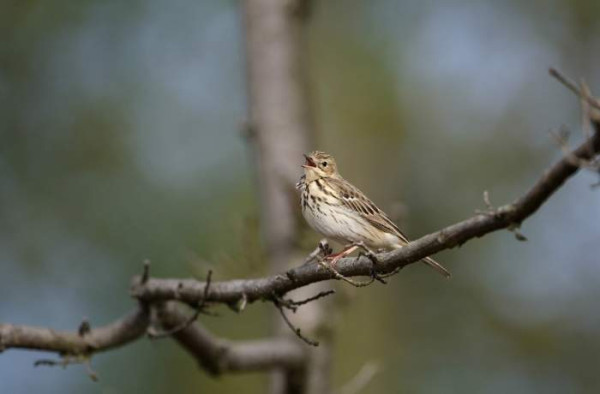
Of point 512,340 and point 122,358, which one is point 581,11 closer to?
point 512,340

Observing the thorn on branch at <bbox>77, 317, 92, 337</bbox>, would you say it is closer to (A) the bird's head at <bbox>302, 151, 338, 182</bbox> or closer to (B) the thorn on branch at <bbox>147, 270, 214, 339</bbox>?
(B) the thorn on branch at <bbox>147, 270, 214, 339</bbox>

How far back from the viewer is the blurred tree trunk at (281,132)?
7891 millimetres

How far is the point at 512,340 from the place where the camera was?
14.1 metres

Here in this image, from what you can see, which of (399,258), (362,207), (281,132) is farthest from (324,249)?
(281,132)

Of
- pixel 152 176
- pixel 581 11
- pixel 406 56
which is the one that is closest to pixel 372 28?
pixel 406 56

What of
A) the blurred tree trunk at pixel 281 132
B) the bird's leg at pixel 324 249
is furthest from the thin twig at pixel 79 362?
the blurred tree trunk at pixel 281 132

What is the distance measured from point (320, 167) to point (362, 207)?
411 mm

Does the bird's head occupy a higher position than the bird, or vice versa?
the bird's head

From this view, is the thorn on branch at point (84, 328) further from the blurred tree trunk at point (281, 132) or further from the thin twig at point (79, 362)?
the blurred tree trunk at point (281, 132)

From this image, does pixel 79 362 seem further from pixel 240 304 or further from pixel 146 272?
pixel 240 304

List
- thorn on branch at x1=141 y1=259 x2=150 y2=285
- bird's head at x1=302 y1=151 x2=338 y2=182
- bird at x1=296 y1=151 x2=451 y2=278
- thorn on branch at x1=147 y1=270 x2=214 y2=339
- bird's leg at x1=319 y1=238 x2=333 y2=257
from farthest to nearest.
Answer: bird's head at x1=302 y1=151 x2=338 y2=182 → bird at x1=296 y1=151 x2=451 y2=278 → thorn on branch at x1=141 y1=259 x2=150 y2=285 → thorn on branch at x1=147 y1=270 x2=214 y2=339 → bird's leg at x1=319 y1=238 x2=333 y2=257

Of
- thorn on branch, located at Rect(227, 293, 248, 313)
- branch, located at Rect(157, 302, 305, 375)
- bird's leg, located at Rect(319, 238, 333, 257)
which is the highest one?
bird's leg, located at Rect(319, 238, 333, 257)

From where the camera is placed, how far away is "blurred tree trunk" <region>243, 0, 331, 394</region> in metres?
7.89

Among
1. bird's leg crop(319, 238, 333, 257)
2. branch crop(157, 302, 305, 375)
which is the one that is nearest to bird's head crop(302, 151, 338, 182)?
branch crop(157, 302, 305, 375)
